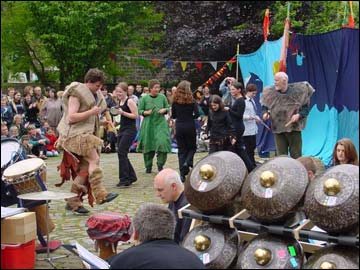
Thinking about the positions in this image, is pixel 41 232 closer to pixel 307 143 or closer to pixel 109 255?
pixel 109 255

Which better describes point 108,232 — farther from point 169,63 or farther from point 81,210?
point 169,63

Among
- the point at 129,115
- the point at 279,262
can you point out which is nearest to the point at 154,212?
the point at 279,262

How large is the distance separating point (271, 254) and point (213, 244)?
519mm

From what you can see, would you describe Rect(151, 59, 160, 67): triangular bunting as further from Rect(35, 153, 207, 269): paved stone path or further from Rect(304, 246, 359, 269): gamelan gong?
Rect(304, 246, 359, 269): gamelan gong

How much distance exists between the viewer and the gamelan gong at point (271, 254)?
455 cm

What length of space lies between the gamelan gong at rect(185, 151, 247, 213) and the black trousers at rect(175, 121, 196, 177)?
5369 millimetres

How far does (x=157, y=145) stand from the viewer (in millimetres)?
11484

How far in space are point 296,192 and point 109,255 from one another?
6.82 feet

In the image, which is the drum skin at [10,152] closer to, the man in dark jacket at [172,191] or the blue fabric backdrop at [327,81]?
the man in dark jacket at [172,191]

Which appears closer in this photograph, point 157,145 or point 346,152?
point 346,152

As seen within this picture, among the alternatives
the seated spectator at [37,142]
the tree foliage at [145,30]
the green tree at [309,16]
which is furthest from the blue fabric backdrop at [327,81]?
the green tree at [309,16]

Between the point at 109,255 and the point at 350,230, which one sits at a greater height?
the point at 350,230

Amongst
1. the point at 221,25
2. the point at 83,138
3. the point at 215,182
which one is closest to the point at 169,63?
the point at 221,25

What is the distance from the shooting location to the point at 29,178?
6223 millimetres
